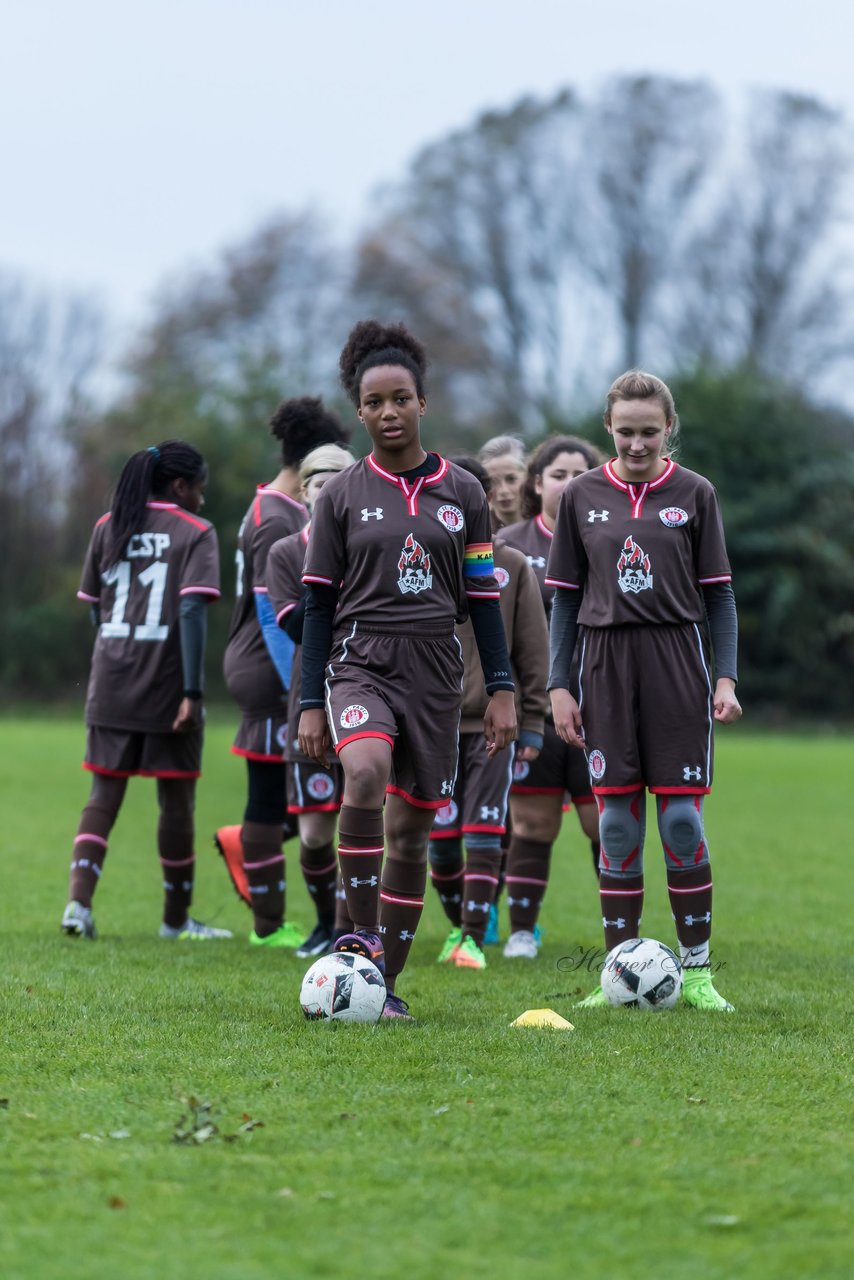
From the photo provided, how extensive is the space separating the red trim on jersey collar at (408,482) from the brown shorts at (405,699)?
1.42ft

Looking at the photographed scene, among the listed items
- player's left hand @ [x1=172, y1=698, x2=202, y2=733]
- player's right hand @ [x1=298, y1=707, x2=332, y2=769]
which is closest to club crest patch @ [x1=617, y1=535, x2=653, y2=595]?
player's right hand @ [x1=298, y1=707, x2=332, y2=769]

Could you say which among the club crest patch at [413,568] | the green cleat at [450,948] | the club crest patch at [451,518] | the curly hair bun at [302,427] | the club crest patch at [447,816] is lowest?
the green cleat at [450,948]

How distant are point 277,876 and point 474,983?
1650 mm

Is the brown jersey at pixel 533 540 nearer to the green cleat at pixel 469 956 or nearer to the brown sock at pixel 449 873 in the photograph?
the brown sock at pixel 449 873

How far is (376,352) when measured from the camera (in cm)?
547

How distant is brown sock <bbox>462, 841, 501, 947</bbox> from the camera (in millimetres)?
7152

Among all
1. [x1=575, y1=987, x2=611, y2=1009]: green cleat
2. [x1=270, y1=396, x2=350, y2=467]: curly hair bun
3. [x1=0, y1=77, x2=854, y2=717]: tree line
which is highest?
[x1=0, y1=77, x2=854, y2=717]: tree line

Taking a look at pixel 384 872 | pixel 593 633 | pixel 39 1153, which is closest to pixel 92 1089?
pixel 39 1153

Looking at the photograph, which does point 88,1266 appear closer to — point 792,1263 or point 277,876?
point 792,1263

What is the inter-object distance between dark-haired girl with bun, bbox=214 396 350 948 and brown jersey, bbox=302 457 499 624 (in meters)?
1.96

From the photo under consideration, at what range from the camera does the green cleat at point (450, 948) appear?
22.9 feet

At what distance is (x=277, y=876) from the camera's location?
24.9ft

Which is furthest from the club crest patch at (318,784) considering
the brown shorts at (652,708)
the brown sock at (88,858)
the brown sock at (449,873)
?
the brown shorts at (652,708)

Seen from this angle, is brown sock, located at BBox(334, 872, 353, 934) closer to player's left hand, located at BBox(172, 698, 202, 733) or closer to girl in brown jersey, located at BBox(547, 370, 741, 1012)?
player's left hand, located at BBox(172, 698, 202, 733)
